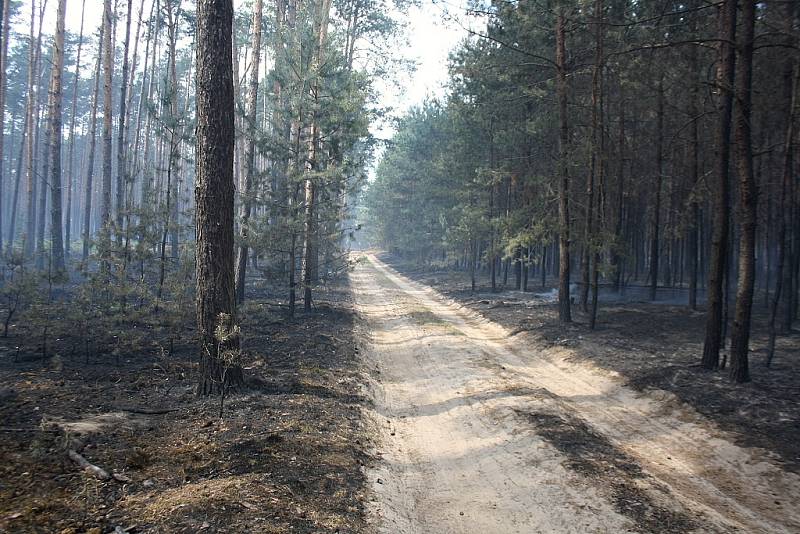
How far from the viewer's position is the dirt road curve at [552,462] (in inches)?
205

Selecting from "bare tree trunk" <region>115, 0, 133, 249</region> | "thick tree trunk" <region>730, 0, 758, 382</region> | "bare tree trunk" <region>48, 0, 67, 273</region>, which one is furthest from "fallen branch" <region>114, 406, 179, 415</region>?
"bare tree trunk" <region>48, 0, 67, 273</region>

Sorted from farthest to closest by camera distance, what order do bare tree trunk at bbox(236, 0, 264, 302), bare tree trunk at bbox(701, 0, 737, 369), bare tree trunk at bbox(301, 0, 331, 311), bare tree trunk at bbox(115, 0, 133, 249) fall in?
bare tree trunk at bbox(301, 0, 331, 311) → bare tree trunk at bbox(236, 0, 264, 302) → bare tree trunk at bbox(115, 0, 133, 249) → bare tree trunk at bbox(701, 0, 737, 369)

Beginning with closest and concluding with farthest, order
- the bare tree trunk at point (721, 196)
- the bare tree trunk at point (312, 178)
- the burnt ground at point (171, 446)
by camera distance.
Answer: the burnt ground at point (171, 446)
the bare tree trunk at point (721, 196)
the bare tree trunk at point (312, 178)

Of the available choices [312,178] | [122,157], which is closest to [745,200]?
[312,178]

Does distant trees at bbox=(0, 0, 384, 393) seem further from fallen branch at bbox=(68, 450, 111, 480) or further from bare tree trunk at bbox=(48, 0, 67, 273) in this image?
fallen branch at bbox=(68, 450, 111, 480)

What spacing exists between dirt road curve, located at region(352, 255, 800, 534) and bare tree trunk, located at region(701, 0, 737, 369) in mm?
2400

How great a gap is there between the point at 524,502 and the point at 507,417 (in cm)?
262

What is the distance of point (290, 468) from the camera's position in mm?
5566

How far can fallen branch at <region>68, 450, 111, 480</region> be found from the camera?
190 inches

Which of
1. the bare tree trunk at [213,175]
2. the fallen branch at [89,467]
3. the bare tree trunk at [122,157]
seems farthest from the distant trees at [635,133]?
the bare tree trunk at [122,157]

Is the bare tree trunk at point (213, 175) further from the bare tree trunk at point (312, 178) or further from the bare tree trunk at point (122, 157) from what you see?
the bare tree trunk at point (312, 178)

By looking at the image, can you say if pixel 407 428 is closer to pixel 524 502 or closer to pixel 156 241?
pixel 524 502

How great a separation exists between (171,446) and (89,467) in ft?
3.31

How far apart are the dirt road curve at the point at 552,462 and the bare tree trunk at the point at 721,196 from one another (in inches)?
94.5
